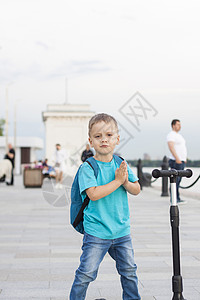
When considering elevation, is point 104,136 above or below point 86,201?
above

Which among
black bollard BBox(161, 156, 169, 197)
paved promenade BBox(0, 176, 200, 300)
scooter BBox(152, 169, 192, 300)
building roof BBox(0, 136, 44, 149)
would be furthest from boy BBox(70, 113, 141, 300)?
building roof BBox(0, 136, 44, 149)

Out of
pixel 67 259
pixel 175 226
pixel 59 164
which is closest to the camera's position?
pixel 175 226

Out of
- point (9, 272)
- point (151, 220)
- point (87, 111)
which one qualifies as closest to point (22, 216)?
point (151, 220)

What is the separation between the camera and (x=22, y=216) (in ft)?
30.9

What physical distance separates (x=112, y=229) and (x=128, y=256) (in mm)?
233

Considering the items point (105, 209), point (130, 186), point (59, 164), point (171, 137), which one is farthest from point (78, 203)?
point (59, 164)

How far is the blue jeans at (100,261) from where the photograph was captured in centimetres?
308

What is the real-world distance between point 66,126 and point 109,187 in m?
46.4

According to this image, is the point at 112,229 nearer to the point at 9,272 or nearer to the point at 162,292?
the point at 162,292

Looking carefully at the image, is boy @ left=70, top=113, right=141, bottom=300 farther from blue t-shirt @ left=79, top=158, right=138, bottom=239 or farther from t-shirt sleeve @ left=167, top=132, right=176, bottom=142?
t-shirt sleeve @ left=167, top=132, right=176, bottom=142

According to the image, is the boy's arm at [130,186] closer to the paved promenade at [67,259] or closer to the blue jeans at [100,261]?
the blue jeans at [100,261]

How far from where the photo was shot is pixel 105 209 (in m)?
3.10

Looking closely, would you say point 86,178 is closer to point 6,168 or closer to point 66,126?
point 6,168

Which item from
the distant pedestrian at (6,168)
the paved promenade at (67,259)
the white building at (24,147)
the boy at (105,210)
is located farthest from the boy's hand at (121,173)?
the white building at (24,147)
